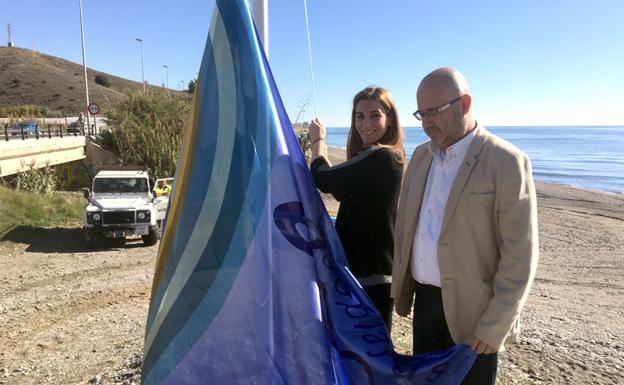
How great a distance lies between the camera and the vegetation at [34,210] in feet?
42.1

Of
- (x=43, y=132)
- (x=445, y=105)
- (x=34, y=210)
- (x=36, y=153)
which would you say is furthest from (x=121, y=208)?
(x=43, y=132)

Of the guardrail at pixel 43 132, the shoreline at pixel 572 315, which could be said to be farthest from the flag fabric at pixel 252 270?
the guardrail at pixel 43 132

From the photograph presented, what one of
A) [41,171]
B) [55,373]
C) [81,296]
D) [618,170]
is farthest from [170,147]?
[618,170]

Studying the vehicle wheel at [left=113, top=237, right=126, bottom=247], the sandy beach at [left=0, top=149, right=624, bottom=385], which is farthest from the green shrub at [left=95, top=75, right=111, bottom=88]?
the vehicle wheel at [left=113, top=237, right=126, bottom=247]

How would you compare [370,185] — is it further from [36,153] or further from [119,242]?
[36,153]

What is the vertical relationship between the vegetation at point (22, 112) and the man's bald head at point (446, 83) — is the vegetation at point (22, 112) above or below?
above

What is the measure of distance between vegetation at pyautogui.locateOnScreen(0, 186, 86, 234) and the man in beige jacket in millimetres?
12445

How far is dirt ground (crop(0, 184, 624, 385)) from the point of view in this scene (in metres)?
4.74

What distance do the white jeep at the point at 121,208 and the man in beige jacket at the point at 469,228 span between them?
9502 millimetres

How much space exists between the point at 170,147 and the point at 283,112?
16.6 m

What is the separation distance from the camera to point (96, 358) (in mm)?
4992

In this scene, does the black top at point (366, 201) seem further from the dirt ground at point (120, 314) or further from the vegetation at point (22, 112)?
the vegetation at point (22, 112)

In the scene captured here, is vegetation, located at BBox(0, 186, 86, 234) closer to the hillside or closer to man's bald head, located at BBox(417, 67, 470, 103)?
man's bald head, located at BBox(417, 67, 470, 103)

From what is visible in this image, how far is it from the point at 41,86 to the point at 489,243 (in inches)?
3233
